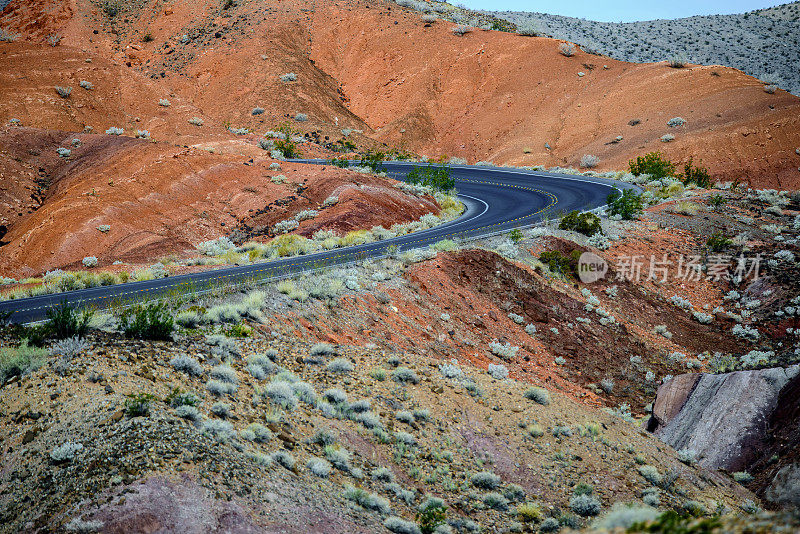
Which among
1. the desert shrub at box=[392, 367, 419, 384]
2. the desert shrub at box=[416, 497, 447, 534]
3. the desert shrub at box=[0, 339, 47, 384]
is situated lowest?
the desert shrub at box=[416, 497, 447, 534]

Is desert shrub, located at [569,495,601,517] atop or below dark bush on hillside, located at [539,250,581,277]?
below

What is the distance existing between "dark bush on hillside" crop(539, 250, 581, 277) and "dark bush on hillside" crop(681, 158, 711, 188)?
22.3m

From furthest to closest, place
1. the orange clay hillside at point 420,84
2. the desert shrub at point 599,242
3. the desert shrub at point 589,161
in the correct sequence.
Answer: the desert shrub at point 589,161 → the orange clay hillside at point 420,84 → the desert shrub at point 599,242

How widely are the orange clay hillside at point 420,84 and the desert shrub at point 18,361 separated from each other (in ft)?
132

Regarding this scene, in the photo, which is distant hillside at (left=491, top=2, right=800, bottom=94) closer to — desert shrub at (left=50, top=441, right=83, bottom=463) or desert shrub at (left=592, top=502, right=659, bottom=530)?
desert shrub at (left=50, top=441, right=83, bottom=463)

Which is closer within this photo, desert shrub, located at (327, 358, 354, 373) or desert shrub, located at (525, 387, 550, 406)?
desert shrub, located at (327, 358, 354, 373)

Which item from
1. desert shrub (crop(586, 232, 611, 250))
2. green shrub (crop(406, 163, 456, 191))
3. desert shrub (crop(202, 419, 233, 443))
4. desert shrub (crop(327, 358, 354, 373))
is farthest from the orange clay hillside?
desert shrub (crop(202, 419, 233, 443))

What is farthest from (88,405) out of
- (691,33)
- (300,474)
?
(691,33)

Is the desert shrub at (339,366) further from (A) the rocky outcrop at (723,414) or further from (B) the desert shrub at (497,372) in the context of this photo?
(A) the rocky outcrop at (723,414)

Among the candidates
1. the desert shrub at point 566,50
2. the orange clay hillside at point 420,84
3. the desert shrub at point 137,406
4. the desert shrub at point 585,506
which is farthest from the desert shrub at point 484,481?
the desert shrub at point 566,50

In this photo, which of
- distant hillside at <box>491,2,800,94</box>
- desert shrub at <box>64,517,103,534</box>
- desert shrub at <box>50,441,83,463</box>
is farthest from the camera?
distant hillside at <box>491,2,800,94</box>

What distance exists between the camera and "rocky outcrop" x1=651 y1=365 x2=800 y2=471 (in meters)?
16.5

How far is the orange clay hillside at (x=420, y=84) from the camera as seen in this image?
170ft

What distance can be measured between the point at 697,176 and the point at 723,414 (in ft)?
103
